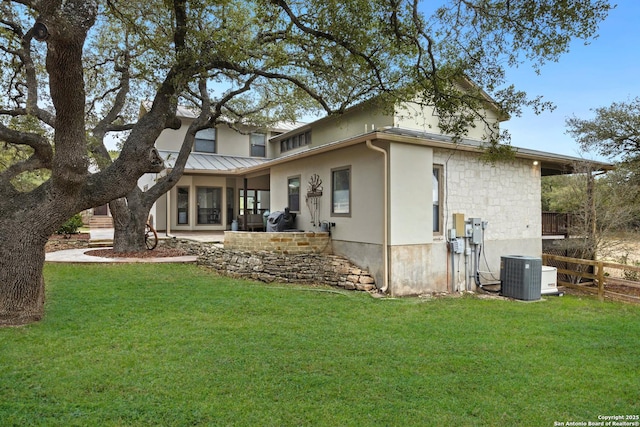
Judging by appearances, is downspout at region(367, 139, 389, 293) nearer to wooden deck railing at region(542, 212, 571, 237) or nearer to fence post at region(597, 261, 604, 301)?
fence post at region(597, 261, 604, 301)

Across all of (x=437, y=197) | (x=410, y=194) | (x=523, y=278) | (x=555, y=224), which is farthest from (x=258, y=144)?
(x=523, y=278)

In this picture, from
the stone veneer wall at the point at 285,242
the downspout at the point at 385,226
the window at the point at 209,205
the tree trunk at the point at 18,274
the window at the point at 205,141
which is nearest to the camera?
the tree trunk at the point at 18,274

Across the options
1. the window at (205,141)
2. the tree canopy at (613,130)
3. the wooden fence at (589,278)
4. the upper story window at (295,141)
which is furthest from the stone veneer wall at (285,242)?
the tree canopy at (613,130)

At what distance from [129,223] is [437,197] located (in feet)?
30.6

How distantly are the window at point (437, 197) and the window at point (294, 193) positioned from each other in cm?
401

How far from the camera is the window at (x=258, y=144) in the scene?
64.1ft

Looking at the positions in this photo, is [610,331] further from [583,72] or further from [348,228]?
[583,72]

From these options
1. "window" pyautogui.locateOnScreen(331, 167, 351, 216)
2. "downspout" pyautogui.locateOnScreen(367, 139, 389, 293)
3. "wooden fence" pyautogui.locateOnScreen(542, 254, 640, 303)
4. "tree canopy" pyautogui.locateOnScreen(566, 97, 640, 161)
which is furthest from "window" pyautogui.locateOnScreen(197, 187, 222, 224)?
"tree canopy" pyautogui.locateOnScreen(566, 97, 640, 161)

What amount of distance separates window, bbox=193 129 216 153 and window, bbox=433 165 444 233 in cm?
1229

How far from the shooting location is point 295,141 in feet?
58.8

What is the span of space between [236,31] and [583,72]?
14627 millimetres

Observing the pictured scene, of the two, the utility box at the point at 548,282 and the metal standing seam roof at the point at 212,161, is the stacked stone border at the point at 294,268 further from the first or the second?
the metal standing seam roof at the point at 212,161

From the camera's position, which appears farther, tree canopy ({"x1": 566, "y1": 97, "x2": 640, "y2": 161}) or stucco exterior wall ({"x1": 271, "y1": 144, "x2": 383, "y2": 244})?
tree canopy ({"x1": 566, "y1": 97, "x2": 640, "y2": 161})

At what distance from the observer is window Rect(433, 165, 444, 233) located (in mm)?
9267
